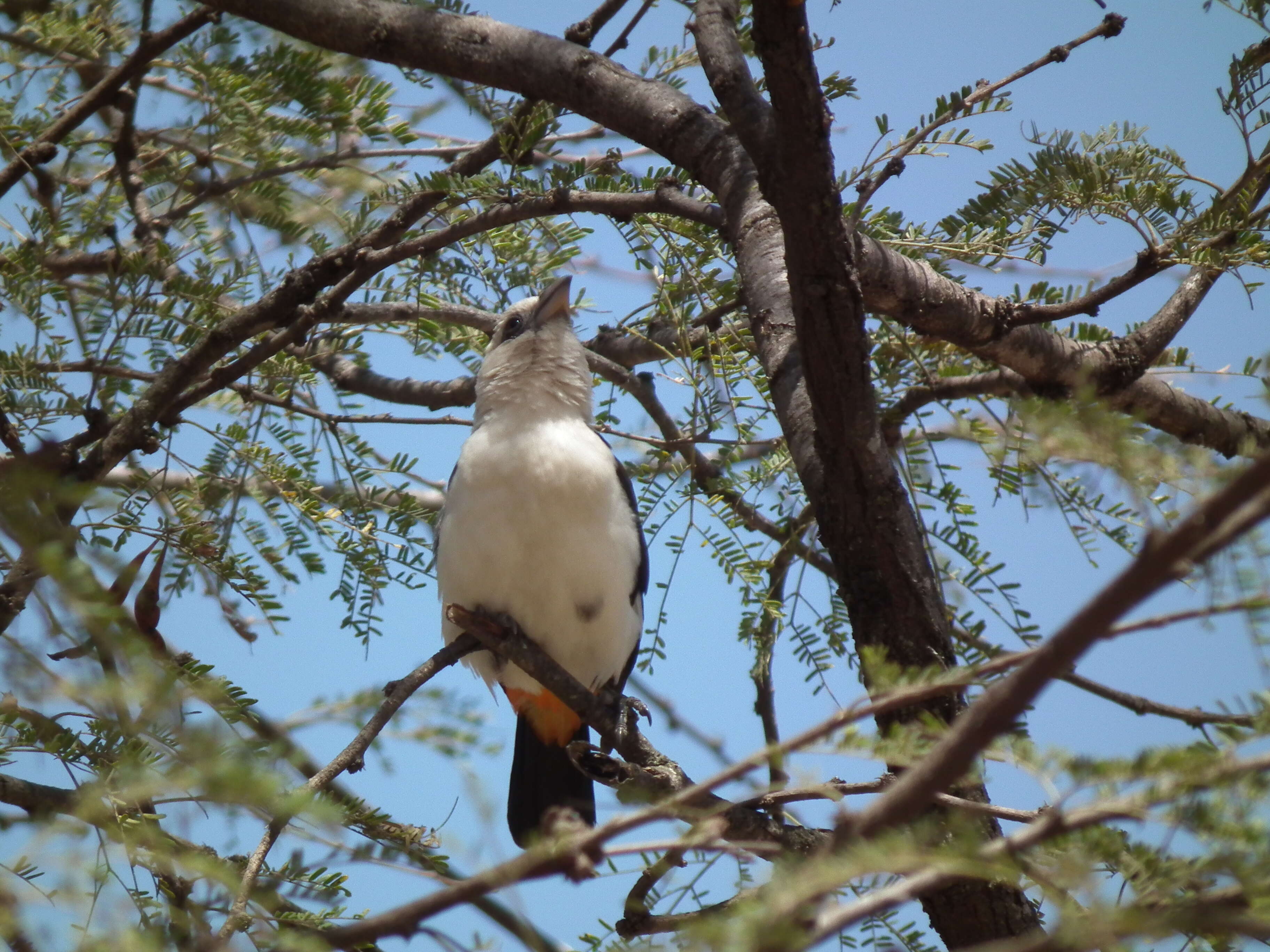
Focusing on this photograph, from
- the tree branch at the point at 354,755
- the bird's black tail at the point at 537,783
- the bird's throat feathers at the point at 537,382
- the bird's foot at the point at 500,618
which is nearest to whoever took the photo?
the tree branch at the point at 354,755

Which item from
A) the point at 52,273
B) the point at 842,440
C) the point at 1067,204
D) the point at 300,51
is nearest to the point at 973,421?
the point at 1067,204

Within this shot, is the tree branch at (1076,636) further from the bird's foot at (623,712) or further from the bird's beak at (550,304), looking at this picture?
the bird's beak at (550,304)

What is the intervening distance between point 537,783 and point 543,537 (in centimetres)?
119

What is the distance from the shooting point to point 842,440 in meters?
2.42

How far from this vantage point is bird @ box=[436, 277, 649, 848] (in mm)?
3791

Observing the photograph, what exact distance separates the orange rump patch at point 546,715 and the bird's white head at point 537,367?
1.11 m

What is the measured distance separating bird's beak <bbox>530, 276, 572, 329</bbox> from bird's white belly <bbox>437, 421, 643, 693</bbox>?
56cm

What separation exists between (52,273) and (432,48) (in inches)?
58.2

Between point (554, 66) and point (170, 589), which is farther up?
point (554, 66)

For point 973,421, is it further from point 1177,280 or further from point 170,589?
point 170,589

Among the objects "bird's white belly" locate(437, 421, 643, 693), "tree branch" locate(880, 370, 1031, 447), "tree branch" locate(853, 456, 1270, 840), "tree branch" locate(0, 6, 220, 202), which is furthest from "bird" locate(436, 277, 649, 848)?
"tree branch" locate(853, 456, 1270, 840)

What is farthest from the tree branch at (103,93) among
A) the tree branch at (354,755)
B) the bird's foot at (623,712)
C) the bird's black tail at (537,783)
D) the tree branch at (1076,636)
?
the tree branch at (1076,636)

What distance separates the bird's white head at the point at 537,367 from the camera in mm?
4172

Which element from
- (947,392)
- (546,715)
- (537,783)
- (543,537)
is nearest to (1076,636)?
(947,392)
